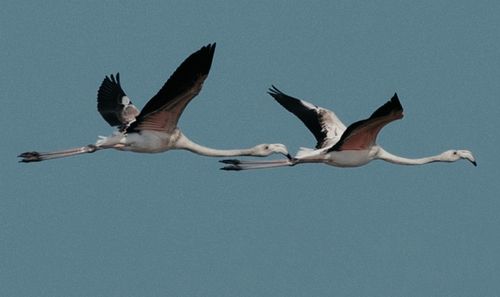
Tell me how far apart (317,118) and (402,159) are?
2.41 m

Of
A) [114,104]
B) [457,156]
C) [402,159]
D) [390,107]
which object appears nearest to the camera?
[390,107]

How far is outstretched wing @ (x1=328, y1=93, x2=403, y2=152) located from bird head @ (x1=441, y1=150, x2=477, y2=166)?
2.65 metres

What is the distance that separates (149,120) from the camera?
3331cm

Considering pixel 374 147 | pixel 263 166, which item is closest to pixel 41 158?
pixel 263 166

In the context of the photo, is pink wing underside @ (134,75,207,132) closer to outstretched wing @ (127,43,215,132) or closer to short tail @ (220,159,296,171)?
outstretched wing @ (127,43,215,132)

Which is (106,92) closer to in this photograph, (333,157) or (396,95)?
(333,157)

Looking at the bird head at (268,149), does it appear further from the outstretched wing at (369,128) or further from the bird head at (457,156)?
the bird head at (457,156)

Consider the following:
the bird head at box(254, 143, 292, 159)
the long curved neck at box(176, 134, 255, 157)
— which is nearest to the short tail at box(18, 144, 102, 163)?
the long curved neck at box(176, 134, 255, 157)

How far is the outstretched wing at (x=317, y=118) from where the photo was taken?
35.3m

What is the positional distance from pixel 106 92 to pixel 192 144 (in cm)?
389

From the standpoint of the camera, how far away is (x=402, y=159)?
35062mm

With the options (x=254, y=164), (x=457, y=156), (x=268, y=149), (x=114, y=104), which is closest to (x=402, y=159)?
(x=457, y=156)

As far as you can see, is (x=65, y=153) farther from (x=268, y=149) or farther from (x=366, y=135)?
(x=366, y=135)

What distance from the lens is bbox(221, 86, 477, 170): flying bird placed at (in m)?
32.2
